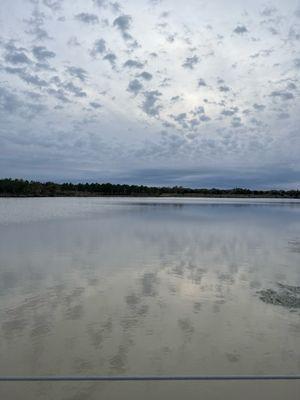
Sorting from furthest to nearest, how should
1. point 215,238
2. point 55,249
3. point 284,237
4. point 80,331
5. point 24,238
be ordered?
point 284,237, point 215,238, point 24,238, point 55,249, point 80,331

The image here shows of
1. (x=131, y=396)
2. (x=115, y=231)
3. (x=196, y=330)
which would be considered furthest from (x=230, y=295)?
(x=115, y=231)

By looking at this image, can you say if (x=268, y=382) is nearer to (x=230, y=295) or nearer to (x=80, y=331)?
(x=80, y=331)

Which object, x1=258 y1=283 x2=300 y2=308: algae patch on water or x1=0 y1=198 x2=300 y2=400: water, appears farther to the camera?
x1=258 y1=283 x2=300 y2=308: algae patch on water

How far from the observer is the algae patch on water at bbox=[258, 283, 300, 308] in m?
8.26

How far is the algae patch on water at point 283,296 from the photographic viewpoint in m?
8.26

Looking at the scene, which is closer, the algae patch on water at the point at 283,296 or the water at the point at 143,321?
the water at the point at 143,321

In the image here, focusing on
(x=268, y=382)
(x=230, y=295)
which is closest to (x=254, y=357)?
(x=268, y=382)

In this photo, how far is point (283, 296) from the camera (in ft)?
28.9

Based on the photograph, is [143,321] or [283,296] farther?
[283,296]

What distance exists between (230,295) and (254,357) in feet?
11.1

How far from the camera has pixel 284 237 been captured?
2094 centimetres

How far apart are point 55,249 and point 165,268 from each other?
4.87 m

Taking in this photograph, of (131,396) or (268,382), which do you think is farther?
(268,382)

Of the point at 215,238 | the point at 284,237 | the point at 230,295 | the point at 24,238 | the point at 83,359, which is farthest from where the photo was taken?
the point at 284,237
